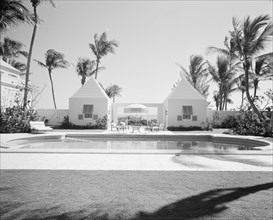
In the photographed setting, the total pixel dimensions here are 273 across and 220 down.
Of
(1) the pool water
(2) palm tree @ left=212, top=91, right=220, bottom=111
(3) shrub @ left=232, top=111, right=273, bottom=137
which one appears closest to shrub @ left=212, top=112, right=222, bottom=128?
(3) shrub @ left=232, top=111, right=273, bottom=137

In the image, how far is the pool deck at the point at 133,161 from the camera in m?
5.89

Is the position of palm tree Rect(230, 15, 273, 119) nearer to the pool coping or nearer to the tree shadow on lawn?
the pool coping

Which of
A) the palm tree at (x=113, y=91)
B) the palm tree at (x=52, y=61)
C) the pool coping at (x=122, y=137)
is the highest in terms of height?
the palm tree at (x=52, y=61)

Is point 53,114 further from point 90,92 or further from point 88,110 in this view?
point 90,92

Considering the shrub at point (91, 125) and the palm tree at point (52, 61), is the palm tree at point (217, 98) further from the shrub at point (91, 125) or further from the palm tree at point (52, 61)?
the palm tree at point (52, 61)

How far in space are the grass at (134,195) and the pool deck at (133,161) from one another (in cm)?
52

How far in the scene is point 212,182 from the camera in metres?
4.67

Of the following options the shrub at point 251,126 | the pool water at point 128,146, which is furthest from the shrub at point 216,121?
the pool water at point 128,146

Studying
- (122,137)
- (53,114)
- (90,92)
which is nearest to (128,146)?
(122,137)

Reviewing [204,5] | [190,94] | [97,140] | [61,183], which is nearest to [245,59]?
[204,5]

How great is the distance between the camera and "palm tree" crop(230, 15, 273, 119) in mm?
13586

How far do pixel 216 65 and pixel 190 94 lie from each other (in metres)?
9.84

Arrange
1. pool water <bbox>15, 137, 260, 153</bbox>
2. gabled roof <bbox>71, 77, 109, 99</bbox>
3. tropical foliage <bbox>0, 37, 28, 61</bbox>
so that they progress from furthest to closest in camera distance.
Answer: tropical foliage <bbox>0, 37, 28, 61</bbox> < gabled roof <bbox>71, 77, 109, 99</bbox> < pool water <bbox>15, 137, 260, 153</bbox>

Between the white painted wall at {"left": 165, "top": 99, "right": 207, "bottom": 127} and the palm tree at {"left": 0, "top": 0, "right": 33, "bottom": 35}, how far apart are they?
43.4 feet
